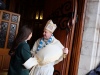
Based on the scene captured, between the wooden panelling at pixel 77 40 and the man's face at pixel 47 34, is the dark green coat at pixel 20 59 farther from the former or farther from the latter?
the wooden panelling at pixel 77 40

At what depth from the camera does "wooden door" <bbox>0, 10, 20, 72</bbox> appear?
3.55 m

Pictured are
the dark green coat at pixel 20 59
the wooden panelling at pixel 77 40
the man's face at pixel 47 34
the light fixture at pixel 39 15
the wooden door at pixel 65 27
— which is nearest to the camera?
the dark green coat at pixel 20 59

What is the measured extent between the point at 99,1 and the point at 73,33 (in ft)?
1.99

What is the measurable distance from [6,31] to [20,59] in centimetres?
157

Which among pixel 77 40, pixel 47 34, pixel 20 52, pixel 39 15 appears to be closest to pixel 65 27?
pixel 77 40

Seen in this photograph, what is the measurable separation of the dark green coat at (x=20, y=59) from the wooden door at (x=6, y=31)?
149 centimetres

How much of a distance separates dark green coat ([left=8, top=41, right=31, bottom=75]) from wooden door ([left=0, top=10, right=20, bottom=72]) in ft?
4.90

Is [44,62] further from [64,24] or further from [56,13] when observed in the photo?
[56,13]

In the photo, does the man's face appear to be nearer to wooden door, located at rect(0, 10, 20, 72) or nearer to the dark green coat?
the dark green coat

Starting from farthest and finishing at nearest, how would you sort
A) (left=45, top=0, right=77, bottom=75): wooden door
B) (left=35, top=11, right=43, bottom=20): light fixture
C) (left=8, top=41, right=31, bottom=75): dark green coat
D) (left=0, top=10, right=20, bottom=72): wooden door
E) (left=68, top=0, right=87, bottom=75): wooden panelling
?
1. (left=35, top=11, right=43, bottom=20): light fixture
2. (left=0, top=10, right=20, bottom=72): wooden door
3. (left=68, top=0, right=87, bottom=75): wooden panelling
4. (left=45, top=0, right=77, bottom=75): wooden door
5. (left=8, top=41, right=31, bottom=75): dark green coat

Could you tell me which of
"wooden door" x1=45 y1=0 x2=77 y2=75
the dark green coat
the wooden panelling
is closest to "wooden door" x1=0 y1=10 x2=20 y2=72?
"wooden door" x1=45 y1=0 x2=77 y2=75

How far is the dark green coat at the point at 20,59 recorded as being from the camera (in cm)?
211

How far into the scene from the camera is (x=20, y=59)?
2.12 meters

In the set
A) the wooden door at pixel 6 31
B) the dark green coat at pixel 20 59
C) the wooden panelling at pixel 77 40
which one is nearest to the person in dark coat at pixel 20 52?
the dark green coat at pixel 20 59
